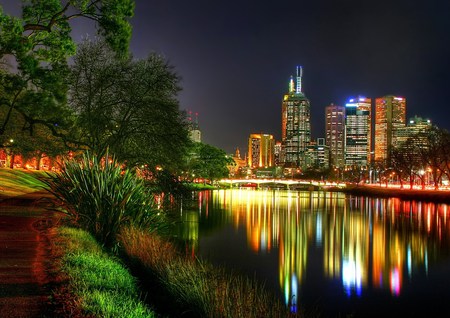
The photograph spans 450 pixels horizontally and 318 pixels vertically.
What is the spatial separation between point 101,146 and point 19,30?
9.68 m

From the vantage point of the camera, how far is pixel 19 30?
1672 centimetres

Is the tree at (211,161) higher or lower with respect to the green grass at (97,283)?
higher

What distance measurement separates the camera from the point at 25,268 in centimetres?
1059

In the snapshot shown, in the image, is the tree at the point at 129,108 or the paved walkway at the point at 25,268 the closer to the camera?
the paved walkway at the point at 25,268

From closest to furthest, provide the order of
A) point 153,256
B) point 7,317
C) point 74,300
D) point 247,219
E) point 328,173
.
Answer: point 7,317 < point 74,300 < point 153,256 < point 247,219 < point 328,173

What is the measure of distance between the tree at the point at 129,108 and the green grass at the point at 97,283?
11.8 meters

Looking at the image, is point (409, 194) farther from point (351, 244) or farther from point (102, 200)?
point (102, 200)

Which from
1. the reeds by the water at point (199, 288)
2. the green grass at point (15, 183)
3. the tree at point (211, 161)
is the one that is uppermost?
the tree at point (211, 161)

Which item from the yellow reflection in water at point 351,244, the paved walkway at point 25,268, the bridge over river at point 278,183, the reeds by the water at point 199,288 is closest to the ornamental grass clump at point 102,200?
the paved walkway at point 25,268

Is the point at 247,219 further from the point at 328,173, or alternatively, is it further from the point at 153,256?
the point at 328,173

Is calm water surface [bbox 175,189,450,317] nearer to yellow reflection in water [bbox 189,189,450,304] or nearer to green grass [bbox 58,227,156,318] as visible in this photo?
yellow reflection in water [bbox 189,189,450,304]

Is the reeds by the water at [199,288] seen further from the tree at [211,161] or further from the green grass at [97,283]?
the tree at [211,161]

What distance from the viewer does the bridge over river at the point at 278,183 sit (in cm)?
15575

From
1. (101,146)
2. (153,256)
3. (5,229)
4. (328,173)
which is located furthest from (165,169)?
(328,173)
